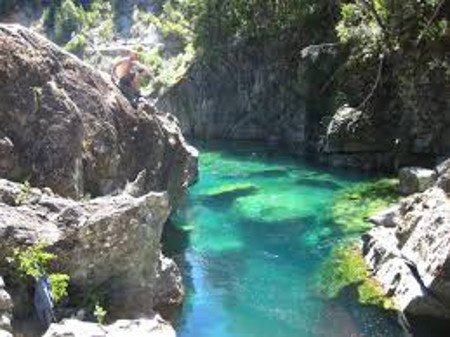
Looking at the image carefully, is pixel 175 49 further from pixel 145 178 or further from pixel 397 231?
pixel 397 231

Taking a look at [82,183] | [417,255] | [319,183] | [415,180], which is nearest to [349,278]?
[417,255]

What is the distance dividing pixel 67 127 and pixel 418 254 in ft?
29.0

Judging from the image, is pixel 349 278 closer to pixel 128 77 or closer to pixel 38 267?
pixel 38 267

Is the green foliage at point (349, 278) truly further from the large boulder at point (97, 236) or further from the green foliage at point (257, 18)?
the green foliage at point (257, 18)

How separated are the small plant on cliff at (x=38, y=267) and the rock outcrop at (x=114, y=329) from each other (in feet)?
3.69

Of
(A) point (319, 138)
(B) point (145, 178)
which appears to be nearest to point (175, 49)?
(A) point (319, 138)

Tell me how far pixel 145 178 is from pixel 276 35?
75.0 ft

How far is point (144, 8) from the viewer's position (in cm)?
8194

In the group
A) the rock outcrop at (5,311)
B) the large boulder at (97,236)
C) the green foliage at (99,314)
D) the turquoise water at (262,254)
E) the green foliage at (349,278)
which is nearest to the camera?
the rock outcrop at (5,311)

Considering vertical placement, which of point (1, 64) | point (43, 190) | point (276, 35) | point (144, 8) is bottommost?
point (43, 190)

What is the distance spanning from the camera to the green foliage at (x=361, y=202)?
24.5 m

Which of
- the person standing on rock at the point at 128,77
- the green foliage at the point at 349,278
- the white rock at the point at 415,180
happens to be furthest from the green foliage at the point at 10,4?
the green foliage at the point at 349,278

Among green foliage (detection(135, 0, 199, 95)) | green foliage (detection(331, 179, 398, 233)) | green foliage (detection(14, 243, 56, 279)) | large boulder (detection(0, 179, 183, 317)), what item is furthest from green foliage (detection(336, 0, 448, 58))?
green foliage (detection(135, 0, 199, 95))

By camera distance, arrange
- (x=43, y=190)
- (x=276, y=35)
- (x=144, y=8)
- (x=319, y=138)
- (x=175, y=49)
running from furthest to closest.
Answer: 1. (x=144, y=8)
2. (x=175, y=49)
3. (x=276, y=35)
4. (x=319, y=138)
5. (x=43, y=190)
